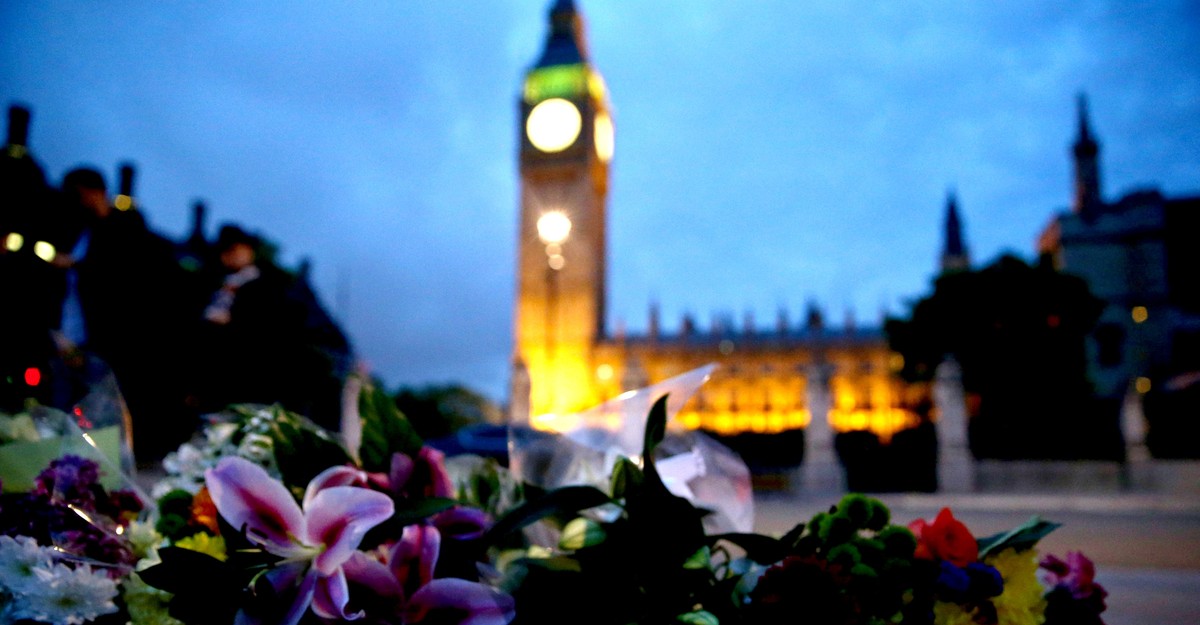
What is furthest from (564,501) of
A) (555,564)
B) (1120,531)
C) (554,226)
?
(554,226)

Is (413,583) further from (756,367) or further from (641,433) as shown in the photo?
(756,367)

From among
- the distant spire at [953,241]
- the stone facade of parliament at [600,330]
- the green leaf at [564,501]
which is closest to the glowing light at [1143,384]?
the stone facade of parliament at [600,330]

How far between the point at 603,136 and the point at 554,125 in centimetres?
534

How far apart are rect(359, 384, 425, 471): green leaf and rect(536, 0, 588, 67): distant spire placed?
6775cm

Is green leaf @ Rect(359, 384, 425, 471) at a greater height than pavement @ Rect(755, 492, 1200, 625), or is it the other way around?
green leaf @ Rect(359, 384, 425, 471)

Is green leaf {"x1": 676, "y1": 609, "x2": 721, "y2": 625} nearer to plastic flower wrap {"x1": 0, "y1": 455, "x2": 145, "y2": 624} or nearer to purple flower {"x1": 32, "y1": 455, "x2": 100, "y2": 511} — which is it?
plastic flower wrap {"x1": 0, "y1": 455, "x2": 145, "y2": 624}

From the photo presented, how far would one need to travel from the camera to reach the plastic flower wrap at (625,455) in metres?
1.58

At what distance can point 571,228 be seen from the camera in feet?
194

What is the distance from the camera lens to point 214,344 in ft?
17.4

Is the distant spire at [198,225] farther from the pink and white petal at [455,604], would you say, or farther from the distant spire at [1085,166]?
the distant spire at [1085,166]

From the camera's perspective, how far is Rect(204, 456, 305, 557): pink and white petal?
1051 mm

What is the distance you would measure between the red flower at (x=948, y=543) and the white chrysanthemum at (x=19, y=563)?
1310mm

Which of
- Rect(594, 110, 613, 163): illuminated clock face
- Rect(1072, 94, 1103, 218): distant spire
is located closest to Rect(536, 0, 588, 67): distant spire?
Rect(594, 110, 613, 163): illuminated clock face

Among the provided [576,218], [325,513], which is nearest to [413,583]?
[325,513]
